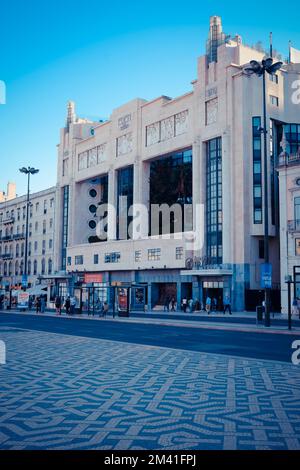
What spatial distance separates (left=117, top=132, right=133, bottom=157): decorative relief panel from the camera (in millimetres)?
65000

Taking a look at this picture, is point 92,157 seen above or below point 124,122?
below

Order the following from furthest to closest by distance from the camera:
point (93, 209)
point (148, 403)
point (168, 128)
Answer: point (93, 209) < point (168, 128) < point (148, 403)

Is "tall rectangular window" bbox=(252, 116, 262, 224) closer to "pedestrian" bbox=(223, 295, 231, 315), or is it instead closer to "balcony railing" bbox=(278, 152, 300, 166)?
"balcony railing" bbox=(278, 152, 300, 166)

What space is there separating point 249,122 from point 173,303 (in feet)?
69.9

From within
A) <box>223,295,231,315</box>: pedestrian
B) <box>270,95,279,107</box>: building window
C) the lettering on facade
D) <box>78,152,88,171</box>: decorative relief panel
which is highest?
the lettering on facade

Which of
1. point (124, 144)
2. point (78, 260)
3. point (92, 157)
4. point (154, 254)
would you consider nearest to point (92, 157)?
point (92, 157)

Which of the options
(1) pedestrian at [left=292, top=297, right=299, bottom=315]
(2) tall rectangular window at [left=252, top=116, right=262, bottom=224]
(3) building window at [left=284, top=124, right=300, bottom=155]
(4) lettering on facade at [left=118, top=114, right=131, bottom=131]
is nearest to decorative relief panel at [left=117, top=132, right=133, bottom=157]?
(4) lettering on facade at [left=118, top=114, right=131, bottom=131]

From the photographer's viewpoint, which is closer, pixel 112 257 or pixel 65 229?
pixel 112 257

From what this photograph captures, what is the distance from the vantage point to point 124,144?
217 ft

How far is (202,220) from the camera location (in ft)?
171

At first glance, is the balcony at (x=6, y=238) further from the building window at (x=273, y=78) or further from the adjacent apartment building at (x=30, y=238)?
the building window at (x=273, y=78)

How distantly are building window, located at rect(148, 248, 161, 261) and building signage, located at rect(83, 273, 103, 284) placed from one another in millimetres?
12068

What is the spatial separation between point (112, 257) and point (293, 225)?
28.3 m

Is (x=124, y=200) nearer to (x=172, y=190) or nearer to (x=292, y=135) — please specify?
(x=172, y=190)
